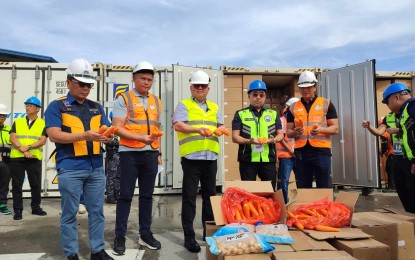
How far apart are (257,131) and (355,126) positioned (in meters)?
3.57

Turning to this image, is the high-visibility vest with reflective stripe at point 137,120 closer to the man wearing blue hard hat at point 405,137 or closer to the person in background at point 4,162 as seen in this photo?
the man wearing blue hard hat at point 405,137

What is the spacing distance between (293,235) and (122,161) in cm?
184

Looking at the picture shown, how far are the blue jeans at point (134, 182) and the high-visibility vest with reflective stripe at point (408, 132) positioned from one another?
2.69 m

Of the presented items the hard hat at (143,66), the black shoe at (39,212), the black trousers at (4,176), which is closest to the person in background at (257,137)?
the hard hat at (143,66)

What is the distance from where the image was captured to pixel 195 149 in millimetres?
3410

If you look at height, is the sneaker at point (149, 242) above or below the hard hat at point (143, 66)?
below

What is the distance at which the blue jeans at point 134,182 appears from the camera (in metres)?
3.21

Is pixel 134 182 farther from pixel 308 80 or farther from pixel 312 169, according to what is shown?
pixel 308 80

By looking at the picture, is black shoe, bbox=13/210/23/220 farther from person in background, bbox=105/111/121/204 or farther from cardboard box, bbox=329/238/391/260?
cardboard box, bbox=329/238/391/260

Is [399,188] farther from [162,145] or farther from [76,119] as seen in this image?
[162,145]

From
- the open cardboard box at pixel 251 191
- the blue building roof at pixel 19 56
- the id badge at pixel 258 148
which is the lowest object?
the open cardboard box at pixel 251 191

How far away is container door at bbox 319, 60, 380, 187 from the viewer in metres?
6.11

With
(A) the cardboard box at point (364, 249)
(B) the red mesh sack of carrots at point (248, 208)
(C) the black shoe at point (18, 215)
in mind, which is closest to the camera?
(A) the cardboard box at point (364, 249)

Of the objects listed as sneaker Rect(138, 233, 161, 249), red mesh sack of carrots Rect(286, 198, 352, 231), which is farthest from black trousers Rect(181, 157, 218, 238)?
red mesh sack of carrots Rect(286, 198, 352, 231)
